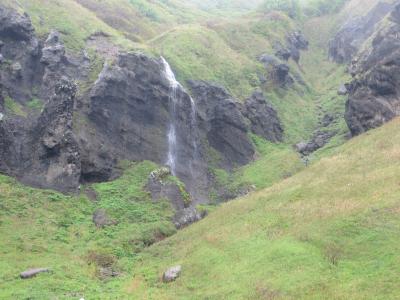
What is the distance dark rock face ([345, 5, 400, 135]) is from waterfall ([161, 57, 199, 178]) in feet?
70.0

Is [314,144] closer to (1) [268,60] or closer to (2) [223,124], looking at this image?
(2) [223,124]

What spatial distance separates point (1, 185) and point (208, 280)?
984 inches

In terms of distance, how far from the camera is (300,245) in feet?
110

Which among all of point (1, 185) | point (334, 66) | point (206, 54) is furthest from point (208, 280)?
point (334, 66)

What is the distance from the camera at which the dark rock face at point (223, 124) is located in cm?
7375

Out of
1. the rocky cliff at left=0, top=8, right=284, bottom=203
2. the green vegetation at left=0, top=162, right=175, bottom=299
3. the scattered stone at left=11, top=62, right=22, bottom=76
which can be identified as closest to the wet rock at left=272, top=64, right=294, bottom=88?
the rocky cliff at left=0, top=8, right=284, bottom=203

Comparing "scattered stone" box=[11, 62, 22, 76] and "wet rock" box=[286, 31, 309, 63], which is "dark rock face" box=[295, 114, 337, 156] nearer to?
"wet rock" box=[286, 31, 309, 63]

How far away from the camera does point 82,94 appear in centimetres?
6406

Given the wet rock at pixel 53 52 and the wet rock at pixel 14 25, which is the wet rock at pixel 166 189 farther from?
the wet rock at pixel 14 25

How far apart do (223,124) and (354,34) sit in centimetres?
5969

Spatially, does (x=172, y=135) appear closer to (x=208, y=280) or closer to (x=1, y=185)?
(x=1, y=185)

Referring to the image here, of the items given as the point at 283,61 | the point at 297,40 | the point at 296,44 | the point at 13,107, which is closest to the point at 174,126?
the point at 13,107

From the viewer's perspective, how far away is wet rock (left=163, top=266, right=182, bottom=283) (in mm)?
34344

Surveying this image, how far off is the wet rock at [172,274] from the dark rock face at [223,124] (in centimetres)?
3717
